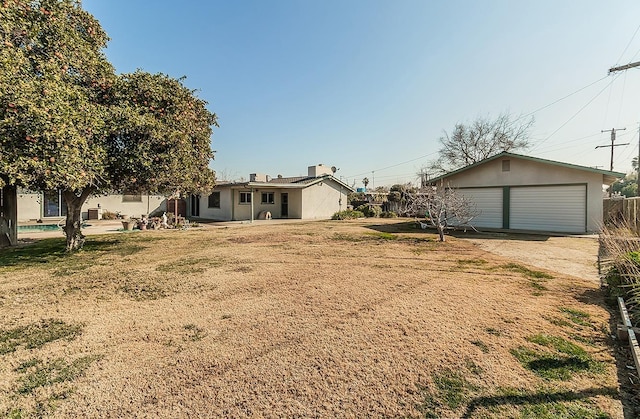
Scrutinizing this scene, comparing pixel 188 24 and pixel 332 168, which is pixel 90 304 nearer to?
pixel 188 24

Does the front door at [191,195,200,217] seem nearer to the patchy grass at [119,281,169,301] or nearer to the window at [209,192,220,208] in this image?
the window at [209,192,220,208]

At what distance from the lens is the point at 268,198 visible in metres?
22.3

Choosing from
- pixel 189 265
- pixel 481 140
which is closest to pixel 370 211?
pixel 481 140

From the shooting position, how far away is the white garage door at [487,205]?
1489 cm

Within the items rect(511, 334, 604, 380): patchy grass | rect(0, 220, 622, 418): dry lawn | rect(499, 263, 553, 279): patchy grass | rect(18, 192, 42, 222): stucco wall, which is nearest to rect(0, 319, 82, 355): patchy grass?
rect(0, 220, 622, 418): dry lawn

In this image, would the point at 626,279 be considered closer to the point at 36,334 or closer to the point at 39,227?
the point at 36,334

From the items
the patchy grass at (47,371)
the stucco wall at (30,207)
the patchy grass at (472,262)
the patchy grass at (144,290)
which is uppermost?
the stucco wall at (30,207)

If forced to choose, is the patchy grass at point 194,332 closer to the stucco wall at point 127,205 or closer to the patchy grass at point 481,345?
the patchy grass at point 481,345

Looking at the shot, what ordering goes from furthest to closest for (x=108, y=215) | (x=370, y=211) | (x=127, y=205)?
(x=370, y=211) → (x=127, y=205) → (x=108, y=215)

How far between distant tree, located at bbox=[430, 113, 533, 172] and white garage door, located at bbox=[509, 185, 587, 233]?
1740 cm

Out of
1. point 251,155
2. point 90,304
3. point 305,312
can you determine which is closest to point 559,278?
point 305,312

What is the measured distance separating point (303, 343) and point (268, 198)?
19511mm

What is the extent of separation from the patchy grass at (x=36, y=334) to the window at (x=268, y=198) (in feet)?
59.8

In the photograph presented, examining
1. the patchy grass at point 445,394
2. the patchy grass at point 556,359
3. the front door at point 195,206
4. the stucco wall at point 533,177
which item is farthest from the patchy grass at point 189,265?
the front door at point 195,206
